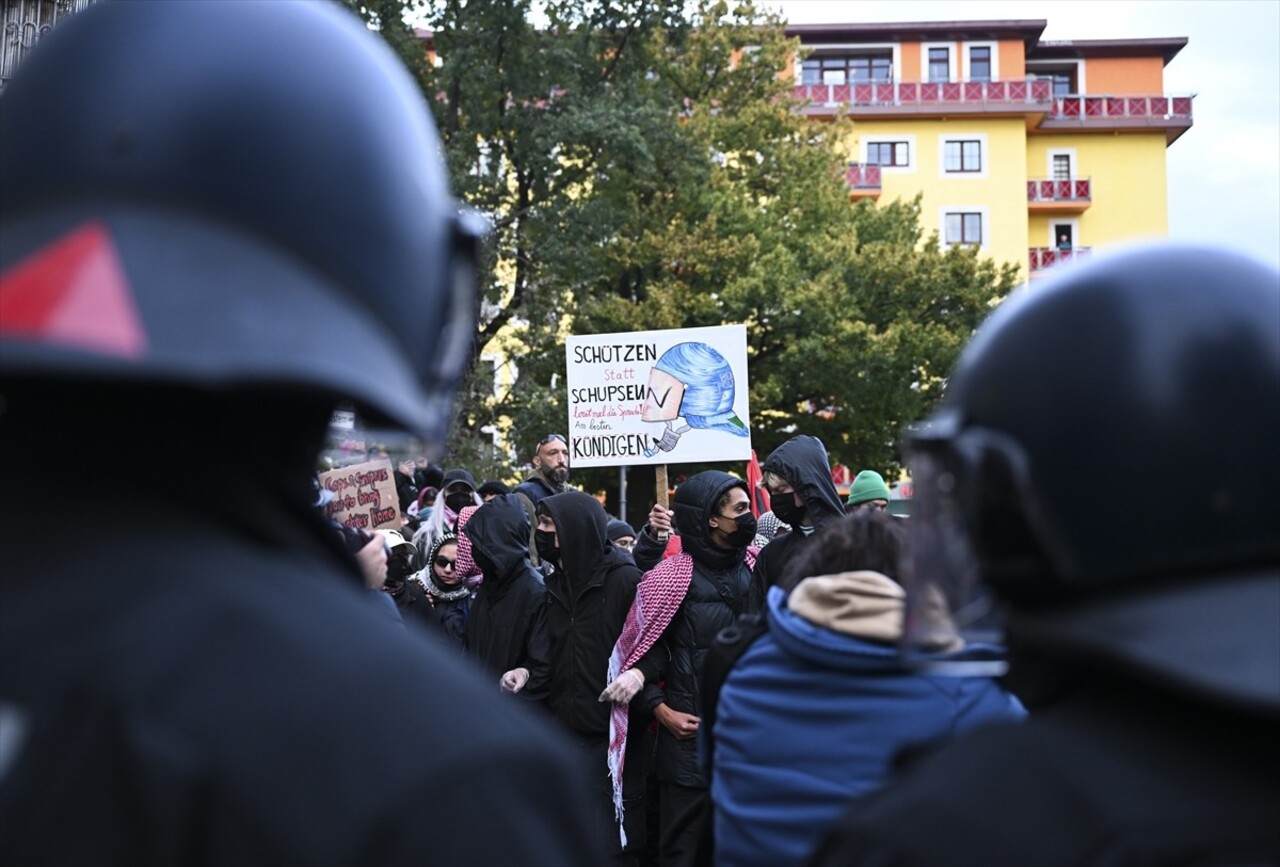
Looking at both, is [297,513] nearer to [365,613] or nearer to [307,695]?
[365,613]

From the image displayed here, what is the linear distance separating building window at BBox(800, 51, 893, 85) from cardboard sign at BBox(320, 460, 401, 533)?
54090 mm

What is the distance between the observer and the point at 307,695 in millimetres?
1146

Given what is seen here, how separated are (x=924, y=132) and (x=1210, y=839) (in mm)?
59793

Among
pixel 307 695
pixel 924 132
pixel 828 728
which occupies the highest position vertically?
pixel 924 132

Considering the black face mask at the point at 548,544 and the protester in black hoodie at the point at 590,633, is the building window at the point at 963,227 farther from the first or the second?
the protester in black hoodie at the point at 590,633

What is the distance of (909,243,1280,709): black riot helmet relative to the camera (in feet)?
5.10

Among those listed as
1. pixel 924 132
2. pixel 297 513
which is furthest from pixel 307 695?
pixel 924 132

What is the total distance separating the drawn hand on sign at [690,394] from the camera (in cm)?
1237

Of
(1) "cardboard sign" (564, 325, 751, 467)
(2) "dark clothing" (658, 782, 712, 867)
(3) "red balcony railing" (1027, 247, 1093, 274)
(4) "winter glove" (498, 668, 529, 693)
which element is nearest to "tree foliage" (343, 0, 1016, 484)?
(1) "cardboard sign" (564, 325, 751, 467)

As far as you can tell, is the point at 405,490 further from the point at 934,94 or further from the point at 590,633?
the point at 934,94

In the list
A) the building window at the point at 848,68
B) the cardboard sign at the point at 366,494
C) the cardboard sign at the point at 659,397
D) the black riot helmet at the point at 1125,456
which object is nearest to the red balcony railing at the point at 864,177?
the building window at the point at 848,68

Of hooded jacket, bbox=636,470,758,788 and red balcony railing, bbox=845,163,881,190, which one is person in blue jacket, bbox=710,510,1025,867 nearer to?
hooded jacket, bbox=636,470,758,788

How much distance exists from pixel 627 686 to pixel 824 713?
14.3ft

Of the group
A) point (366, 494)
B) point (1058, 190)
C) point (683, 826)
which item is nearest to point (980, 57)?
point (1058, 190)
